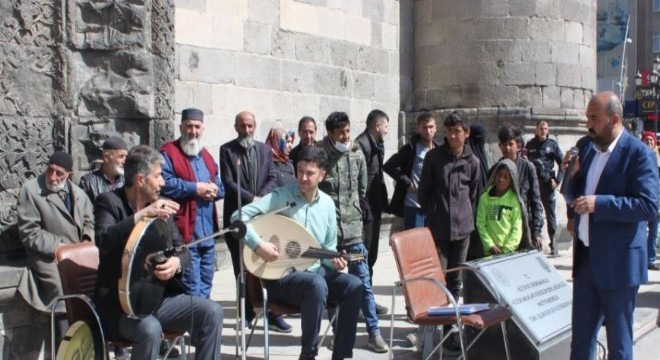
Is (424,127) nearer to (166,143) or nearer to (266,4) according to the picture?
(166,143)

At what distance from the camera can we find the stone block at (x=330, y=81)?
1112cm

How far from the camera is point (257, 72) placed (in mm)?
10172

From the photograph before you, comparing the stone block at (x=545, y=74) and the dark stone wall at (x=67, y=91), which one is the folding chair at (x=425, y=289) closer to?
the dark stone wall at (x=67, y=91)

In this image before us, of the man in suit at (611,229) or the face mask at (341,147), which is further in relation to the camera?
the face mask at (341,147)

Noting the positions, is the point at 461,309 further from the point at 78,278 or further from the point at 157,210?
the point at 78,278

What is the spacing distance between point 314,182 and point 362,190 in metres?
1.22

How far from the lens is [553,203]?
11547 millimetres

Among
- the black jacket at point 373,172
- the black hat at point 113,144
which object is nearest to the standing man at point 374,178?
the black jacket at point 373,172

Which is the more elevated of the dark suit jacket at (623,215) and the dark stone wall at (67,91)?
the dark stone wall at (67,91)

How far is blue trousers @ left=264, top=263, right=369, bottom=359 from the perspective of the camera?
544cm

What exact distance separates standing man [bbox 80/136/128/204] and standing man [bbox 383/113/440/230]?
274 centimetres

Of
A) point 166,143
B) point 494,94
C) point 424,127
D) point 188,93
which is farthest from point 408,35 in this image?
point 166,143

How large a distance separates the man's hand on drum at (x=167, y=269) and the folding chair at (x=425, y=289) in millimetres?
1420

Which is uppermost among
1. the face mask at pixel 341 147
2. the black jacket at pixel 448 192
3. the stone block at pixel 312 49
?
the stone block at pixel 312 49
